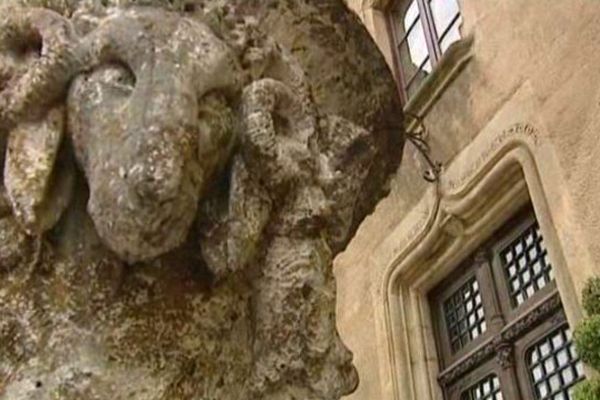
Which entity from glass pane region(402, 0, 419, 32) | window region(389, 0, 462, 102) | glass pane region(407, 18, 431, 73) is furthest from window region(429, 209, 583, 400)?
glass pane region(402, 0, 419, 32)

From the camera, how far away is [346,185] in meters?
2.06

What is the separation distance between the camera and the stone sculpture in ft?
4.85

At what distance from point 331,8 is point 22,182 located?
1.17 metres

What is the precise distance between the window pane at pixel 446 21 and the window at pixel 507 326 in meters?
1.44

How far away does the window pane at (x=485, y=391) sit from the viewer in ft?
13.9

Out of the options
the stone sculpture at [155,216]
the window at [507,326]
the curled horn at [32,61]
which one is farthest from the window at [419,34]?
the curled horn at [32,61]

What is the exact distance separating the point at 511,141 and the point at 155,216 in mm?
3023

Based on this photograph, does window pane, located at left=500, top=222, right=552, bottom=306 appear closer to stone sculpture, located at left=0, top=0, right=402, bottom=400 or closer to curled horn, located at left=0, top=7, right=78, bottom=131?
stone sculpture, located at left=0, top=0, right=402, bottom=400

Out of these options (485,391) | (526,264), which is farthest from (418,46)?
(485,391)

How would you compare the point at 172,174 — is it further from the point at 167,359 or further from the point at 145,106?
the point at 167,359

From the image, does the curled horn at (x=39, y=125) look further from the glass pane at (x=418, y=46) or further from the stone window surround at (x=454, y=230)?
the glass pane at (x=418, y=46)

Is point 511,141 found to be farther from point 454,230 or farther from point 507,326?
point 507,326

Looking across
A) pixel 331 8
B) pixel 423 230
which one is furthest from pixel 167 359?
pixel 423 230

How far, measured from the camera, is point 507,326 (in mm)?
4156
